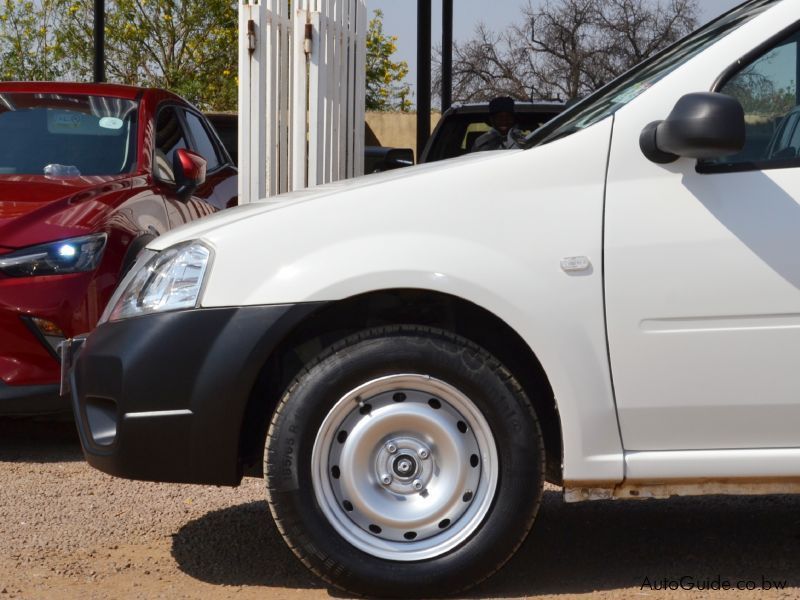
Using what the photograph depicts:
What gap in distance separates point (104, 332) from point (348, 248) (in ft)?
2.73

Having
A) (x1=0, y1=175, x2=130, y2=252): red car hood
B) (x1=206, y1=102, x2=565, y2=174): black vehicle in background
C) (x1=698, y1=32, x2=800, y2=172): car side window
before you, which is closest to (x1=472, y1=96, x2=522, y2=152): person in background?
(x1=206, y1=102, x2=565, y2=174): black vehicle in background

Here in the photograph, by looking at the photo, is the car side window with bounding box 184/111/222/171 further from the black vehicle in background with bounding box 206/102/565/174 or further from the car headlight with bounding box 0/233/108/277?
the car headlight with bounding box 0/233/108/277

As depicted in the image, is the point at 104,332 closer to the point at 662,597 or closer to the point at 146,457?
the point at 146,457

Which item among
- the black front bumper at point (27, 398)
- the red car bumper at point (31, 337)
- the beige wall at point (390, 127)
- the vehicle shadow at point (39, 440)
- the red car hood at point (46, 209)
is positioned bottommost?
the vehicle shadow at point (39, 440)

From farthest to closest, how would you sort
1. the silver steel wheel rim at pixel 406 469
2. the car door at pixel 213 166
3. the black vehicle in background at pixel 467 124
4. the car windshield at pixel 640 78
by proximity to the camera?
the black vehicle in background at pixel 467 124
the car door at pixel 213 166
the car windshield at pixel 640 78
the silver steel wheel rim at pixel 406 469

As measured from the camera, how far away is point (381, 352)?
3.91 m

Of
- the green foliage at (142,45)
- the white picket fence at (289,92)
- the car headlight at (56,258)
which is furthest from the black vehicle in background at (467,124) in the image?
the green foliage at (142,45)

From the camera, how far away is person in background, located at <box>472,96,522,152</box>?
8.65 metres

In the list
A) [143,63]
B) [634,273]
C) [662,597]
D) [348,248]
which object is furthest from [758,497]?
[143,63]

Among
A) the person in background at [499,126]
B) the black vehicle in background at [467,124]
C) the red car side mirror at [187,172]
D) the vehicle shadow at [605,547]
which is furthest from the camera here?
the black vehicle in background at [467,124]

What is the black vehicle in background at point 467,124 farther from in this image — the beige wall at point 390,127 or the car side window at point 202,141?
the beige wall at point 390,127

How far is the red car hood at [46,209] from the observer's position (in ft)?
19.5

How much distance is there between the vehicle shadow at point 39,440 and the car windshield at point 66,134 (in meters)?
1.34

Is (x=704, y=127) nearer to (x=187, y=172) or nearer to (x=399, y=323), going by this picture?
(x=399, y=323)
